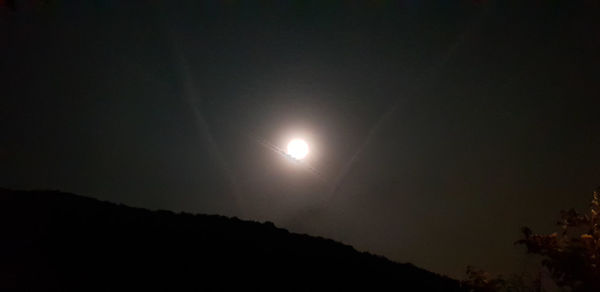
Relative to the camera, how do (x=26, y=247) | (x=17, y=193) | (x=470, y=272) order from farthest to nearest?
(x=17, y=193), (x=26, y=247), (x=470, y=272)

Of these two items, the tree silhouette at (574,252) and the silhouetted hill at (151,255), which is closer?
the tree silhouette at (574,252)

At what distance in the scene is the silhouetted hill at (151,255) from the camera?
15.1 m

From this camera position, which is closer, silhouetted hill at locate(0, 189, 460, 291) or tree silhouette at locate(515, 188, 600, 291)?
tree silhouette at locate(515, 188, 600, 291)

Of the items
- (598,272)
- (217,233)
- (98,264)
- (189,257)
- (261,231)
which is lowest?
(598,272)

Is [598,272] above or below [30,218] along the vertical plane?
below

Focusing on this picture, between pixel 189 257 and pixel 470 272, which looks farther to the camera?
pixel 189 257

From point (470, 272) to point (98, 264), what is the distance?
14.5m

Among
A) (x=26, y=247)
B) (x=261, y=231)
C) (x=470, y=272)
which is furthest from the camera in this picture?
(x=261, y=231)

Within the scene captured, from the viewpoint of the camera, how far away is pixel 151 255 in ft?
58.1

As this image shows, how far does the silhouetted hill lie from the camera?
15.1m

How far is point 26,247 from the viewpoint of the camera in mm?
15789

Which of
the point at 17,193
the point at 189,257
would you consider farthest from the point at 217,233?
the point at 17,193

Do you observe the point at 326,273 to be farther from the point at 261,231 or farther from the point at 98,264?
the point at 98,264

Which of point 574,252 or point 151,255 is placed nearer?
point 574,252
